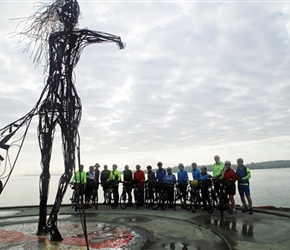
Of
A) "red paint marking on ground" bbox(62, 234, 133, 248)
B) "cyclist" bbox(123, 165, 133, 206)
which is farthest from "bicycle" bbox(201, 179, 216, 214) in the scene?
"red paint marking on ground" bbox(62, 234, 133, 248)

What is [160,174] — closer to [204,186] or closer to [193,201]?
[193,201]

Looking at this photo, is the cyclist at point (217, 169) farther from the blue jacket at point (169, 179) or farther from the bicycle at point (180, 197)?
the blue jacket at point (169, 179)

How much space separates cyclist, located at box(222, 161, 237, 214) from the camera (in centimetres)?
845

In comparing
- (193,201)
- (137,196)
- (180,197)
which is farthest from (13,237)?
(180,197)

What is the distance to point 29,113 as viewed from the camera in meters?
5.89

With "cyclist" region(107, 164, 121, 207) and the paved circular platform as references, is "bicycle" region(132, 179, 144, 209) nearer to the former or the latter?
"cyclist" region(107, 164, 121, 207)

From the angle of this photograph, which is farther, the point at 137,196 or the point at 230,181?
the point at 137,196

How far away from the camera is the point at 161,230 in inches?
260

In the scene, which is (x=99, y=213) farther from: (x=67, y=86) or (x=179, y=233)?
(x=67, y=86)

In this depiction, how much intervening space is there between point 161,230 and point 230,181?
2.91 m

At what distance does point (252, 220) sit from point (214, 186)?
1.65 metres

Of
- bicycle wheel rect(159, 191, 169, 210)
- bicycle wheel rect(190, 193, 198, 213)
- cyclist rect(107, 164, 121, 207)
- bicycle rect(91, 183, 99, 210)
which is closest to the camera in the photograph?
bicycle wheel rect(190, 193, 198, 213)

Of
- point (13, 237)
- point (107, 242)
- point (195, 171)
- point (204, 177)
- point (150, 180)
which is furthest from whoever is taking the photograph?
point (150, 180)

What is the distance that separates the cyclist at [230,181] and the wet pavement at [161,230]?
386 millimetres
